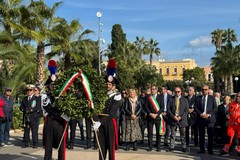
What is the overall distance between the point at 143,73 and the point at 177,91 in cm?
4406

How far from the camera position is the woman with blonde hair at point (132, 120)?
1094cm

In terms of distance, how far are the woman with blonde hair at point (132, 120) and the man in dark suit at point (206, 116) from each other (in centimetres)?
180

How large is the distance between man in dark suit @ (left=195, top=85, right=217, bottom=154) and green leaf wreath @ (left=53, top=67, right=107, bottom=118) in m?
3.76

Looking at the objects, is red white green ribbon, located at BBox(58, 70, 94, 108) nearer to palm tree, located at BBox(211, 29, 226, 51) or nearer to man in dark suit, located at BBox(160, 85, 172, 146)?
man in dark suit, located at BBox(160, 85, 172, 146)

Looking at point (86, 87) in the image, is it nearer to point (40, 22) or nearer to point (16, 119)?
point (16, 119)

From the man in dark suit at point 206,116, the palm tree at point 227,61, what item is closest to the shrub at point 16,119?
the man in dark suit at point 206,116

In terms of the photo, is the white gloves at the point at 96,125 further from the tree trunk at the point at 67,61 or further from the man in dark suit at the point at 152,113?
the tree trunk at the point at 67,61

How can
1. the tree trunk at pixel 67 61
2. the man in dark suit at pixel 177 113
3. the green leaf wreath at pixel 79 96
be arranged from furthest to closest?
1. the tree trunk at pixel 67 61
2. the man in dark suit at pixel 177 113
3. the green leaf wreath at pixel 79 96

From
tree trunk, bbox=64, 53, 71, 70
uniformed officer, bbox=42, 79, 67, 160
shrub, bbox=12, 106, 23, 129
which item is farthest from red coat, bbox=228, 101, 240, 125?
tree trunk, bbox=64, 53, 71, 70

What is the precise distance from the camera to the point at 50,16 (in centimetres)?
2092

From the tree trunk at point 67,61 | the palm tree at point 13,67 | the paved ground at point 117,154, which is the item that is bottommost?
the paved ground at point 117,154

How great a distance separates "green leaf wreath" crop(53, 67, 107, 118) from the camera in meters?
7.25

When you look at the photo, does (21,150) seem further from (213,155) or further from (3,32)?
(3,32)

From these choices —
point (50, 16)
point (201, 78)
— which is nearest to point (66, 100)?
point (50, 16)
